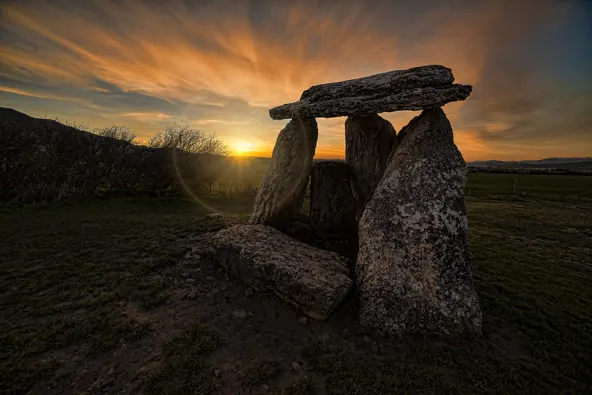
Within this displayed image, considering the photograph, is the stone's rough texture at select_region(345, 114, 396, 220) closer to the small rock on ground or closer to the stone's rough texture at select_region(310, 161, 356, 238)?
the stone's rough texture at select_region(310, 161, 356, 238)

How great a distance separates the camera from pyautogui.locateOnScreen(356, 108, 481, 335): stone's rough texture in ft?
18.6

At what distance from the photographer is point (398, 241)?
250 inches

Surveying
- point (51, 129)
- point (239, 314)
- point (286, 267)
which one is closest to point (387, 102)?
point (286, 267)

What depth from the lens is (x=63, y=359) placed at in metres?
4.72

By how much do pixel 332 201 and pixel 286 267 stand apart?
433cm

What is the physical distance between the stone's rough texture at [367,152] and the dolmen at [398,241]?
124cm

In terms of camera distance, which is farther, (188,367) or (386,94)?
(386,94)

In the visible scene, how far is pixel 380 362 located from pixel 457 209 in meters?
3.65

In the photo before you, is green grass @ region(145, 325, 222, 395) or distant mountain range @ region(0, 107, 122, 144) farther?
distant mountain range @ region(0, 107, 122, 144)

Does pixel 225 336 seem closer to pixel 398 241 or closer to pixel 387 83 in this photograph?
pixel 398 241

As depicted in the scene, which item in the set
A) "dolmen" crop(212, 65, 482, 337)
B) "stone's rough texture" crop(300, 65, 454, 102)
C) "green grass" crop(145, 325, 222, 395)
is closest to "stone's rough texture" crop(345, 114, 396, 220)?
"dolmen" crop(212, 65, 482, 337)

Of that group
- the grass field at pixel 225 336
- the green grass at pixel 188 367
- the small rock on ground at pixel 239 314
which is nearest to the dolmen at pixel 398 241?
the grass field at pixel 225 336

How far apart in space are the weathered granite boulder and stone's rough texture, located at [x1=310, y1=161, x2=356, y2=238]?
247 centimetres

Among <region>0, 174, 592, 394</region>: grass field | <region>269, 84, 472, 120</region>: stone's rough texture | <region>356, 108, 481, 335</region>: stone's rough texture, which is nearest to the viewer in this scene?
<region>0, 174, 592, 394</region>: grass field
